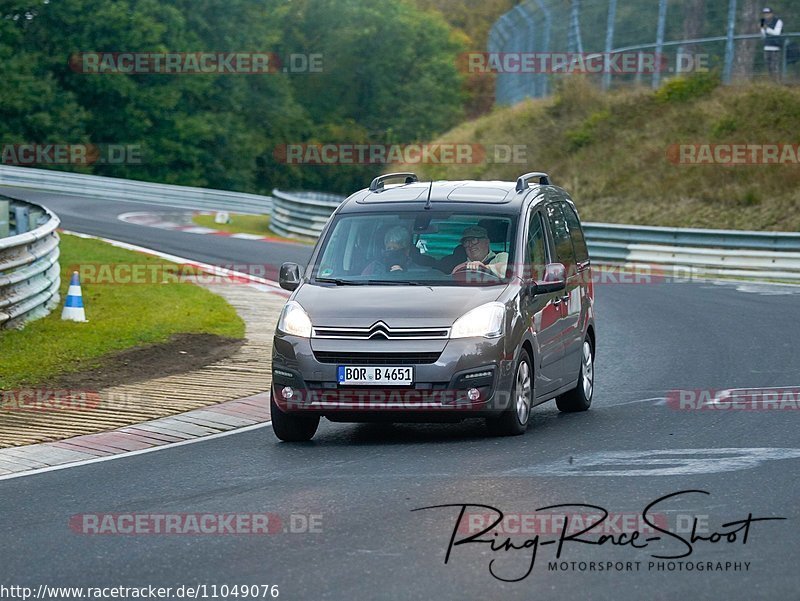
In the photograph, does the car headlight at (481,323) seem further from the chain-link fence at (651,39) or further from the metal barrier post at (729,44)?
the metal barrier post at (729,44)

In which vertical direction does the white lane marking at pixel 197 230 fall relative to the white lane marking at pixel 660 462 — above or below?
below

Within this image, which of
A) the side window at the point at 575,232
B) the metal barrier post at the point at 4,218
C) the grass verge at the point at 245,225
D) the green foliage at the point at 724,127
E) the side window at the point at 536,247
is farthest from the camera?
the green foliage at the point at 724,127

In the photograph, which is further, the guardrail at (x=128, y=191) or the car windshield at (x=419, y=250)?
the guardrail at (x=128, y=191)

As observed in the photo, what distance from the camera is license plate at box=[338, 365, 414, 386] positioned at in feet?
32.6

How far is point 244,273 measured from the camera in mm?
25984

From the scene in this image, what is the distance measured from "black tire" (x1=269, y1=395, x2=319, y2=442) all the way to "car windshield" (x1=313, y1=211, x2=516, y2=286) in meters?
1.07

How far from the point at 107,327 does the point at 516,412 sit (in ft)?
26.3

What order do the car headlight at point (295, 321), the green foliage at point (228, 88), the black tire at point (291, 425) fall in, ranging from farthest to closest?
the green foliage at point (228, 88)
the black tire at point (291, 425)
the car headlight at point (295, 321)

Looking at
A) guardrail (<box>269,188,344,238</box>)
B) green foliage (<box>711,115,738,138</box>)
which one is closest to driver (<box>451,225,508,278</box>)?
guardrail (<box>269,188,344,238</box>)

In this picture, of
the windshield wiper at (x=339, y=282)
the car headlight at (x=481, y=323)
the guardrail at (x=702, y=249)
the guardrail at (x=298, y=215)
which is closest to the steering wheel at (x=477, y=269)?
the car headlight at (x=481, y=323)

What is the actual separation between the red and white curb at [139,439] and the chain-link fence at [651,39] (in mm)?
26432

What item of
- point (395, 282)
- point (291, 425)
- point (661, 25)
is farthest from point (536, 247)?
point (661, 25)

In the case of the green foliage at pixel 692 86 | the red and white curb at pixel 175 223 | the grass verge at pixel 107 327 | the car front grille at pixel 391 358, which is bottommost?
the red and white curb at pixel 175 223

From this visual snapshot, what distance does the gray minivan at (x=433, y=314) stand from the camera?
9.98 metres
